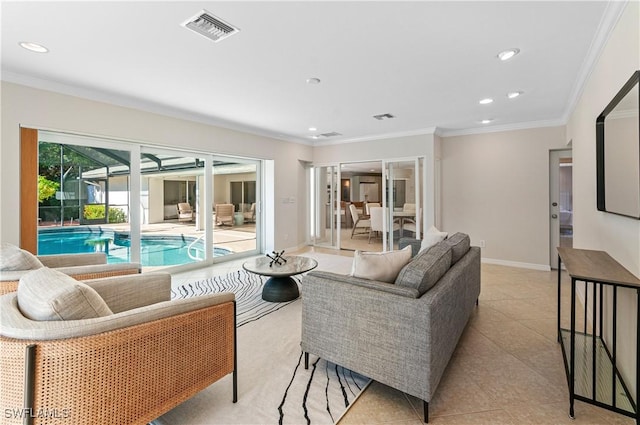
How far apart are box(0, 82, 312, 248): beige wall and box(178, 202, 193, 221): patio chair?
103cm

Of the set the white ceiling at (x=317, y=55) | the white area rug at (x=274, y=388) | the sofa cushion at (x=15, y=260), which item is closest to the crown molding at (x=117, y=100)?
the white ceiling at (x=317, y=55)

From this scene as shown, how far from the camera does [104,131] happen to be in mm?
3715

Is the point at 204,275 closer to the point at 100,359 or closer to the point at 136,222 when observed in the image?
the point at 136,222

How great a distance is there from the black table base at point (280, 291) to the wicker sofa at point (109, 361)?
1792 mm

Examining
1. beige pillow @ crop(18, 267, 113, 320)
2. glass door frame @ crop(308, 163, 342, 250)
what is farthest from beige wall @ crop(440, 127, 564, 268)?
beige pillow @ crop(18, 267, 113, 320)

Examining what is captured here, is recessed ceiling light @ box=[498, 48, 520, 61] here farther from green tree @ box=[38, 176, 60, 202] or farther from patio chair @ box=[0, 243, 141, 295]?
green tree @ box=[38, 176, 60, 202]

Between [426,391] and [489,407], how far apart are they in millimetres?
498

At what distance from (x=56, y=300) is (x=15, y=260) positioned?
1.42 metres

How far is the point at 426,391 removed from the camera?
1604 mm

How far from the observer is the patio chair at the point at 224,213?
5543mm

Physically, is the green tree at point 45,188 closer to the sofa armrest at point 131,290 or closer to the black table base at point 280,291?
the sofa armrest at point 131,290

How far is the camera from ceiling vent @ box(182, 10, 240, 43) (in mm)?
2092

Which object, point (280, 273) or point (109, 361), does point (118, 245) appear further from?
point (109, 361)

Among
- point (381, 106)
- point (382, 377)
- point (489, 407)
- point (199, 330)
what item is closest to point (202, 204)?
point (381, 106)
